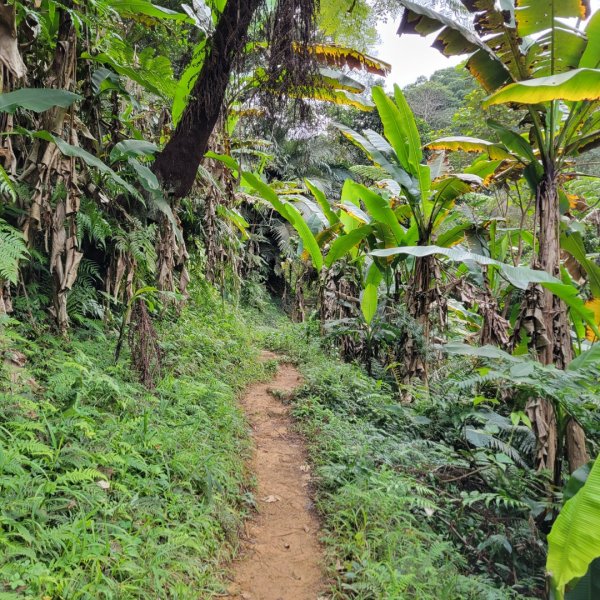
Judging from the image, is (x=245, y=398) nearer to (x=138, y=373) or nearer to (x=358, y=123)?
(x=138, y=373)

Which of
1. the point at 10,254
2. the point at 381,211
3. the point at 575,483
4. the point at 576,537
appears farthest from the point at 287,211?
the point at 576,537

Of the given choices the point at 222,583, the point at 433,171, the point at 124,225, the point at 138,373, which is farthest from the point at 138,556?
the point at 433,171

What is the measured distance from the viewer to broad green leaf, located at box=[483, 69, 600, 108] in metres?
2.58

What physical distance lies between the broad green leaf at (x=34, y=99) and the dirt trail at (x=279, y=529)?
321 cm

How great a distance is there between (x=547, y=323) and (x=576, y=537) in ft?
7.19

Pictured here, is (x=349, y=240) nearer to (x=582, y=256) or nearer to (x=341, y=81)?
(x=341, y=81)

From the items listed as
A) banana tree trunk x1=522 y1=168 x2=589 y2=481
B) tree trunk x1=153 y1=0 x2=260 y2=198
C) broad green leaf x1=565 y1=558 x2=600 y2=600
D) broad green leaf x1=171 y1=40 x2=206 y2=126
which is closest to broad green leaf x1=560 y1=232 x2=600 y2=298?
banana tree trunk x1=522 y1=168 x2=589 y2=481

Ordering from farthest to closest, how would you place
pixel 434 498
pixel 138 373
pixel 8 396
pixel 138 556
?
pixel 138 373, pixel 434 498, pixel 8 396, pixel 138 556

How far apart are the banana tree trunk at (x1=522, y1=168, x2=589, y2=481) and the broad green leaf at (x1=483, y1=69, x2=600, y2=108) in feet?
3.21

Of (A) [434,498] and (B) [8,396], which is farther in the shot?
(A) [434,498]

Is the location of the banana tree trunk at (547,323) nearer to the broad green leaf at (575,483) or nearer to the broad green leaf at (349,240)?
the broad green leaf at (575,483)

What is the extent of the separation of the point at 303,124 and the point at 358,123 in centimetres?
1351

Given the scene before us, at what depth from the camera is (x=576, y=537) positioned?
1.56 metres

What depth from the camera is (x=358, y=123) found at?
15.4m
